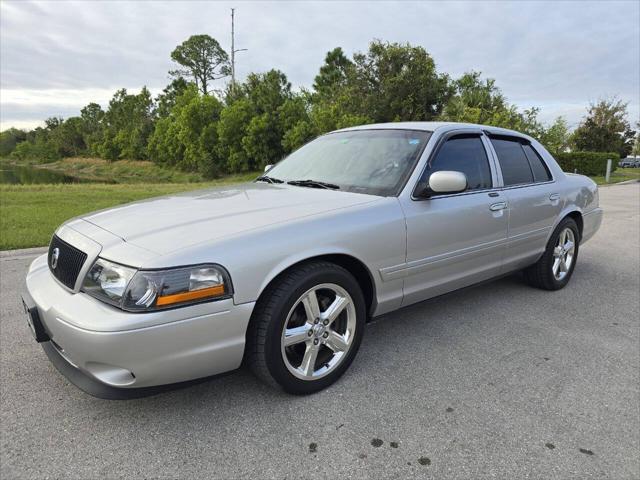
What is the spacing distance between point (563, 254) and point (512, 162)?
127 centimetres

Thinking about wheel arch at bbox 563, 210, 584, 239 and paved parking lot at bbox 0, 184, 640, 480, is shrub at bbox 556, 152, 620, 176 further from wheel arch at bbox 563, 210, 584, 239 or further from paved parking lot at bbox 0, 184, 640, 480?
paved parking lot at bbox 0, 184, 640, 480

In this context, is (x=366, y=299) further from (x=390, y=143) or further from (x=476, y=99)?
(x=476, y=99)

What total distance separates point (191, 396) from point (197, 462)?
1.89 feet

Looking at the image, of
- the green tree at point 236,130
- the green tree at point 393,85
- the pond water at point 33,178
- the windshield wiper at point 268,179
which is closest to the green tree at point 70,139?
the pond water at point 33,178

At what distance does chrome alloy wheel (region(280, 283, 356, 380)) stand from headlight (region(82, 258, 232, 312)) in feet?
1.58

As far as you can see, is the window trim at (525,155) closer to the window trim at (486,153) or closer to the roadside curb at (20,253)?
the window trim at (486,153)

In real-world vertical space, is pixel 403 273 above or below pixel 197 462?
above

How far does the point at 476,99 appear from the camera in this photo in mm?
28734

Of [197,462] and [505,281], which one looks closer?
[197,462]

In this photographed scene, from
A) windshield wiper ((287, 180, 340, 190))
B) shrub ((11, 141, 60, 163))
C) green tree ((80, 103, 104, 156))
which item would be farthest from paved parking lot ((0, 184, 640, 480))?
shrub ((11, 141, 60, 163))

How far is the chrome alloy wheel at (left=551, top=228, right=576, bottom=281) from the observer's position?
173 inches

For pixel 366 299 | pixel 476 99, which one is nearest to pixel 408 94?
pixel 476 99

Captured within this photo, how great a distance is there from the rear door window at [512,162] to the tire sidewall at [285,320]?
191 cm

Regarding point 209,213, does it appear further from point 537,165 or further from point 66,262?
point 537,165
